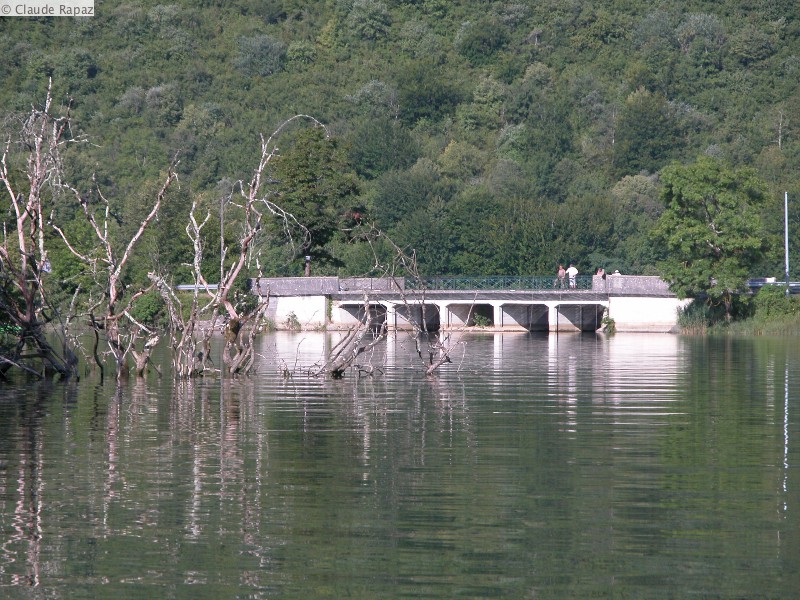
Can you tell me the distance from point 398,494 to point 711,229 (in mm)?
58528

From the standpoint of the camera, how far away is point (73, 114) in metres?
148

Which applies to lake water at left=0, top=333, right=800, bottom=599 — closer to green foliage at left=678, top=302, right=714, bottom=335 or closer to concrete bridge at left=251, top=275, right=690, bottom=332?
green foliage at left=678, top=302, right=714, bottom=335

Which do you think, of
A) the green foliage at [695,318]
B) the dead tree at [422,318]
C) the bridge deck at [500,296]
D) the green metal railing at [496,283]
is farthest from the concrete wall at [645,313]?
the dead tree at [422,318]

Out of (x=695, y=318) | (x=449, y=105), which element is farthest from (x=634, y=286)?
(x=449, y=105)

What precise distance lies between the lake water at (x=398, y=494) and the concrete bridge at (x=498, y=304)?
44.7 metres

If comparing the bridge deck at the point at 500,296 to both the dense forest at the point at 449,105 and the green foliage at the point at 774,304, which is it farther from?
the dense forest at the point at 449,105

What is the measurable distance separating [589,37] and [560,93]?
57.3 feet

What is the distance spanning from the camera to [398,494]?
18859mm

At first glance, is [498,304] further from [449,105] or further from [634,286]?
[449,105]

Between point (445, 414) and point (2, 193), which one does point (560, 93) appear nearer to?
point (2, 193)

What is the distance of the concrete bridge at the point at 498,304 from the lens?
78188mm

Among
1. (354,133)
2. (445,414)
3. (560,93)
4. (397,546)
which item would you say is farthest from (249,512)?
(560,93)

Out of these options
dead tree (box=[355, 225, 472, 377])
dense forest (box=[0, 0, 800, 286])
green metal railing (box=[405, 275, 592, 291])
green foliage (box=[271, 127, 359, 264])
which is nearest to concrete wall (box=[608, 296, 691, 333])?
green metal railing (box=[405, 275, 592, 291])

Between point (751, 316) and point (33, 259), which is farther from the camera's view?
point (751, 316)
